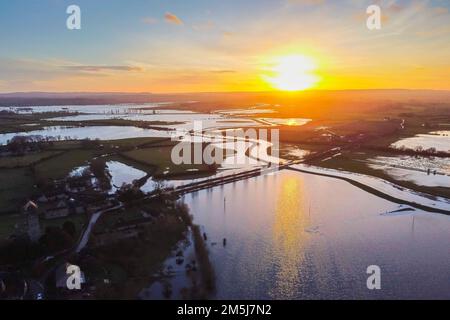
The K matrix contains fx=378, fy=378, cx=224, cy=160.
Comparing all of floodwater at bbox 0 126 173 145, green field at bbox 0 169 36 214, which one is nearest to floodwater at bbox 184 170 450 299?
A: green field at bbox 0 169 36 214

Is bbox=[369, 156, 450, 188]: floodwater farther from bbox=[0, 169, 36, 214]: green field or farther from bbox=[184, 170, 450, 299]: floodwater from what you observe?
bbox=[0, 169, 36, 214]: green field

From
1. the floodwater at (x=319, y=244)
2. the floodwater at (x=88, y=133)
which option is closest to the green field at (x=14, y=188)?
the floodwater at (x=319, y=244)

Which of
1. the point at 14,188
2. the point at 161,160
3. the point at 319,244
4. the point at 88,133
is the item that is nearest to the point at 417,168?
the point at 319,244

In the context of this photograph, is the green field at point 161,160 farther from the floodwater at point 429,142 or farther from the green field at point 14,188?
the floodwater at point 429,142

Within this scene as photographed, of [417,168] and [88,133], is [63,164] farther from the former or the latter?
[417,168]

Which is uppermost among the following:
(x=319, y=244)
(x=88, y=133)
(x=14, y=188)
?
(x=88, y=133)

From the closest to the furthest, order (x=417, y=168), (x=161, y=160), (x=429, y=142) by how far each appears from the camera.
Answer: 1. (x=417, y=168)
2. (x=161, y=160)
3. (x=429, y=142)

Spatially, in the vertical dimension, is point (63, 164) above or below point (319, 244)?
above

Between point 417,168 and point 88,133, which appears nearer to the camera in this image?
point 417,168

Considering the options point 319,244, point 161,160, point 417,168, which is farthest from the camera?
point 161,160
